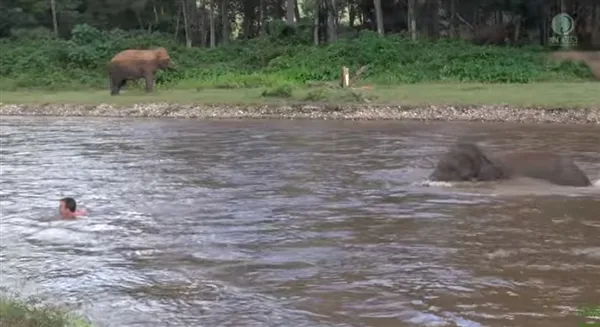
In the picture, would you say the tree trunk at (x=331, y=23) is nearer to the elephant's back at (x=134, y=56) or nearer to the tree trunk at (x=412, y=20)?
the tree trunk at (x=412, y=20)

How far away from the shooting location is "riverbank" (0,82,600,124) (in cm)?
2625

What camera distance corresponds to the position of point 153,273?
9570 millimetres

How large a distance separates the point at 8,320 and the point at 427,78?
2859 cm

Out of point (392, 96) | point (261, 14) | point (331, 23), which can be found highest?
point (261, 14)

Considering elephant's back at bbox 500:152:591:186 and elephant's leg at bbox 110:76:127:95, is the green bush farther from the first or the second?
elephant's back at bbox 500:152:591:186

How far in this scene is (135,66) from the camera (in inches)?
1340

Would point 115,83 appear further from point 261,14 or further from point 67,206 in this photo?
point 67,206

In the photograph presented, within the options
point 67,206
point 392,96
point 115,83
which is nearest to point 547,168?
point 67,206

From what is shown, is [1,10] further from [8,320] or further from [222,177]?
[8,320]

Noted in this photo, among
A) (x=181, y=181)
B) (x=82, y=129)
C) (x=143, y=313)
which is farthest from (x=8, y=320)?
(x=82, y=129)

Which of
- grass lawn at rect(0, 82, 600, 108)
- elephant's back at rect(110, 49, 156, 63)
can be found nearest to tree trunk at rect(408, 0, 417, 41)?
grass lawn at rect(0, 82, 600, 108)

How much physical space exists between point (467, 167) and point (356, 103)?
44.6ft

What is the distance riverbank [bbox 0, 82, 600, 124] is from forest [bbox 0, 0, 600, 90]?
6.41 feet

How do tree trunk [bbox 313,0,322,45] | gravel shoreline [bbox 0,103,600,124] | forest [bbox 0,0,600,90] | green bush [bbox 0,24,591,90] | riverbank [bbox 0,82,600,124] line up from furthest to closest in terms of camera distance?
tree trunk [bbox 313,0,322,45], forest [bbox 0,0,600,90], green bush [bbox 0,24,591,90], riverbank [bbox 0,82,600,124], gravel shoreline [bbox 0,103,600,124]
